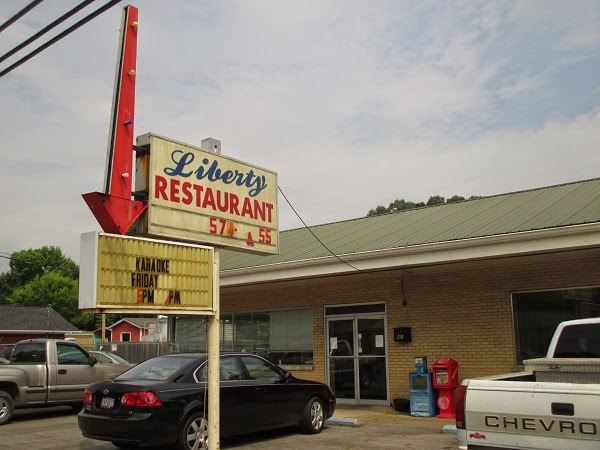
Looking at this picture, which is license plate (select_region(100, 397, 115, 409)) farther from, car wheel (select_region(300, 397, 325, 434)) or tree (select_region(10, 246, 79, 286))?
tree (select_region(10, 246, 79, 286))

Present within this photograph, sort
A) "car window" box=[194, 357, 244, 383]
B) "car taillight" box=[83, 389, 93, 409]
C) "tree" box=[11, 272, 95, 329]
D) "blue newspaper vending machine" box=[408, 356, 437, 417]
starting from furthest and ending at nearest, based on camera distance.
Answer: "tree" box=[11, 272, 95, 329]
"blue newspaper vending machine" box=[408, 356, 437, 417]
"car window" box=[194, 357, 244, 383]
"car taillight" box=[83, 389, 93, 409]

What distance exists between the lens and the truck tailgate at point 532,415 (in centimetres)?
556

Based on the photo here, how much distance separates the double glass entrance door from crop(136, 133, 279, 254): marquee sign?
7556 mm

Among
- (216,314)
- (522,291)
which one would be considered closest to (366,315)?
(522,291)

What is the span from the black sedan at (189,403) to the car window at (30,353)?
5.95 meters

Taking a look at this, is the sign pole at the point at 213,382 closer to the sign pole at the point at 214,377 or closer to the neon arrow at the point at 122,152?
the sign pole at the point at 214,377

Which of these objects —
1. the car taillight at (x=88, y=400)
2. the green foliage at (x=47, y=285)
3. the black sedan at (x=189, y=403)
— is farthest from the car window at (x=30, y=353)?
the green foliage at (x=47, y=285)

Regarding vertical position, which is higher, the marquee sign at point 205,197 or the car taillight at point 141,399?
the marquee sign at point 205,197

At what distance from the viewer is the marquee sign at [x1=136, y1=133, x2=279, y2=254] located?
7090 mm

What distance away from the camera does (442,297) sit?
14344 millimetres

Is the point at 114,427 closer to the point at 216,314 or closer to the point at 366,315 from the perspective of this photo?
the point at 216,314

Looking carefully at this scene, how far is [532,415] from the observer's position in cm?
589

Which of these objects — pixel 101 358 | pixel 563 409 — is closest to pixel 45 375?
pixel 101 358

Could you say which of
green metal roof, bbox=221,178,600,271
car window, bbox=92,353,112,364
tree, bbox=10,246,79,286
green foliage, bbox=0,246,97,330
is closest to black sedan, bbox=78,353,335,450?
green metal roof, bbox=221,178,600,271
